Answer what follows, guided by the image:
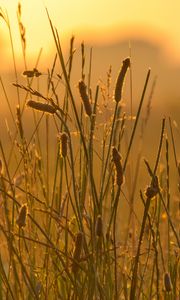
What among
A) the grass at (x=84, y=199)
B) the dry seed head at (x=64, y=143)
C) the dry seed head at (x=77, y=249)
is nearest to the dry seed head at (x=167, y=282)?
the grass at (x=84, y=199)

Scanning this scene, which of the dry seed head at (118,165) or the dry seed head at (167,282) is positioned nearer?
the dry seed head at (118,165)

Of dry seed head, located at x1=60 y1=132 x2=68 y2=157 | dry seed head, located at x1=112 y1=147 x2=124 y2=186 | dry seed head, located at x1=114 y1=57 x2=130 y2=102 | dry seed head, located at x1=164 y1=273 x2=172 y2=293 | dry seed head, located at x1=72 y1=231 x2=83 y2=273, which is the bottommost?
dry seed head, located at x1=164 y1=273 x2=172 y2=293

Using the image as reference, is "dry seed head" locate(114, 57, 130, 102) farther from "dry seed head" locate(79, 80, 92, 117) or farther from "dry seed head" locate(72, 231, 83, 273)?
"dry seed head" locate(72, 231, 83, 273)

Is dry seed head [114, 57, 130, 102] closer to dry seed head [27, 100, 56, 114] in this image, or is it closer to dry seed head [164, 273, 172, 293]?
dry seed head [27, 100, 56, 114]

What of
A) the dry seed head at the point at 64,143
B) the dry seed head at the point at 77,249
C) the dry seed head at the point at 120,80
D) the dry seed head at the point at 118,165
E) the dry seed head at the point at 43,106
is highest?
the dry seed head at the point at 120,80

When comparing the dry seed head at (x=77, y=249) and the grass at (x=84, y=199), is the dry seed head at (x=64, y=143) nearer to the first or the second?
the grass at (x=84, y=199)

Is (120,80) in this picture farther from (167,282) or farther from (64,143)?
(167,282)

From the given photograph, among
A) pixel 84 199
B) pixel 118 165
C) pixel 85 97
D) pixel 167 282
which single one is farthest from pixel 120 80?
pixel 167 282

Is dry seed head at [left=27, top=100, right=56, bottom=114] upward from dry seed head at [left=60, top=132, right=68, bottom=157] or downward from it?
upward

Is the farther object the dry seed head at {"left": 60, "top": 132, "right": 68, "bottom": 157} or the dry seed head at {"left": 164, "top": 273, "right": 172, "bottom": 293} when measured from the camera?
the dry seed head at {"left": 164, "top": 273, "right": 172, "bottom": 293}

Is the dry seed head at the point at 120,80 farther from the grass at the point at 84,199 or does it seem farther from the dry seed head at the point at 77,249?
the dry seed head at the point at 77,249

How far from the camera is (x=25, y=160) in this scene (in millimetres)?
1720

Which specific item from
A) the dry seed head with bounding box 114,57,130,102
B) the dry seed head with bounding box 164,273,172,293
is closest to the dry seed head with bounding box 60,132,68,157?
the dry seed head with bounding box 114,57,130,102

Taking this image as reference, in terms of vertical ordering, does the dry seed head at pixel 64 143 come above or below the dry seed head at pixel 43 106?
below
